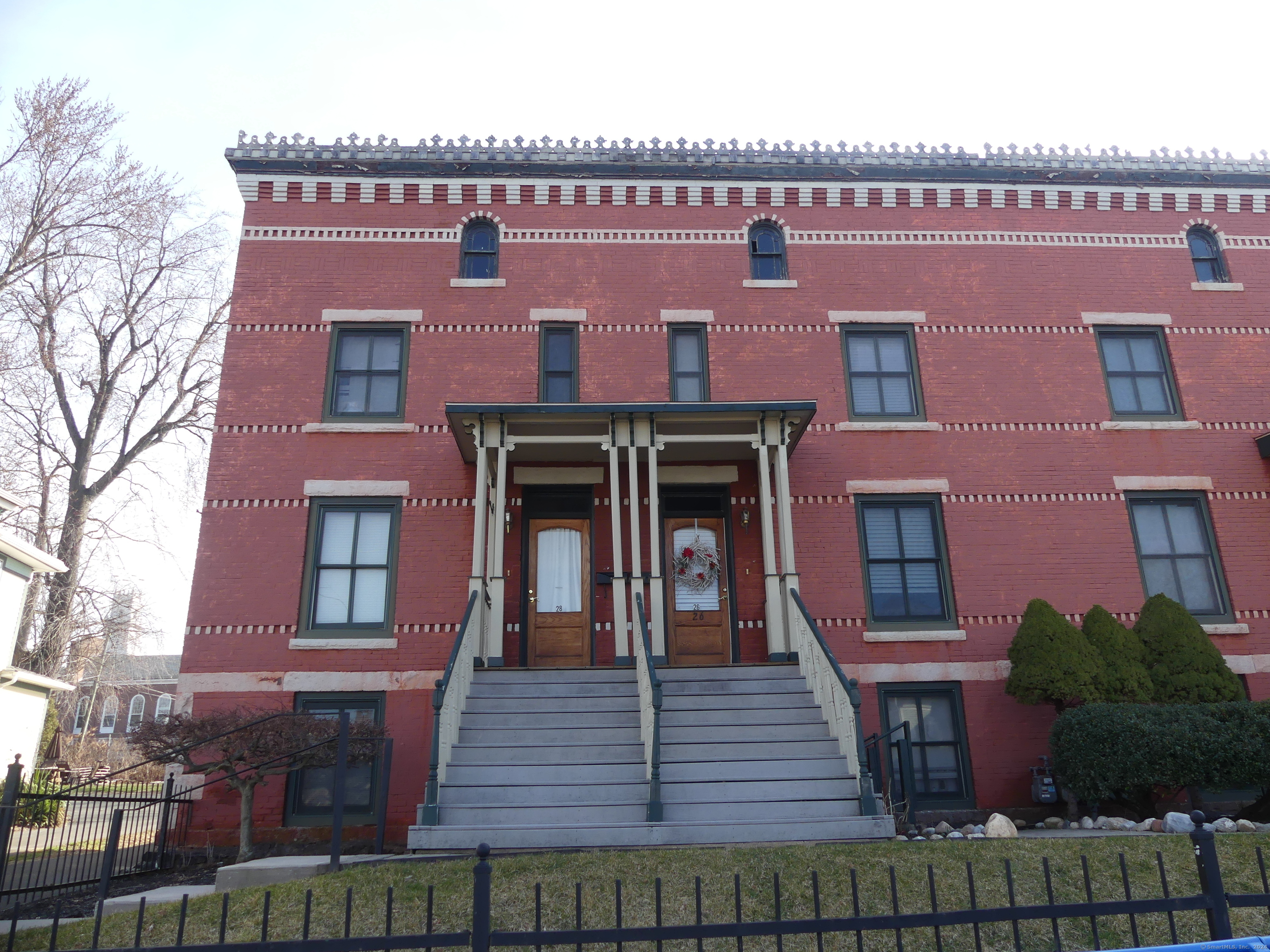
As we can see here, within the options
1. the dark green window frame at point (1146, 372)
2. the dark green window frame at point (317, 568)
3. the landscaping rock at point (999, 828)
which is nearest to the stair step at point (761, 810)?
the landscaping rock at point (999, 828)

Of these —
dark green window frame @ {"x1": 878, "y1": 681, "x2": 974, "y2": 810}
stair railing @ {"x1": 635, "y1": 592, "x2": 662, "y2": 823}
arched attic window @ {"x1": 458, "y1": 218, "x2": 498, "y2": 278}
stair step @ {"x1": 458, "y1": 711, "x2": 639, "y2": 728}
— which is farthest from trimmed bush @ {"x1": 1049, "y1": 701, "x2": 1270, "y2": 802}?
arched attic window @ {"x1": 458, "y1": 218, "x2": 498, "y2": 278}

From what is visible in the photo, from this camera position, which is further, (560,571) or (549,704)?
(560,571)

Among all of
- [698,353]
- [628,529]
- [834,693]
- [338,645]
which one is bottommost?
[834,693]

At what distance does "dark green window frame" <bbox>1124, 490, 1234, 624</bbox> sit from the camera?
44.5 ft

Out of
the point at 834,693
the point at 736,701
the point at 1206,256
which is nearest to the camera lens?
the point at 834,693

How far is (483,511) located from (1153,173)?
12696 mm

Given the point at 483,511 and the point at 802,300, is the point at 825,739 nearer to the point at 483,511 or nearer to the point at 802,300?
the point at 483,511

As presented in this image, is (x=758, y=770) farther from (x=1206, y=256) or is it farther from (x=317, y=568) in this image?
(x=1206, y=256)

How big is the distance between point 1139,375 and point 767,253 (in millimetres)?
6309

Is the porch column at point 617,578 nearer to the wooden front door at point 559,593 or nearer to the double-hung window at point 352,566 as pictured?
the wooden front door at point 559,593

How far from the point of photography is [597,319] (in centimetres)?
1486

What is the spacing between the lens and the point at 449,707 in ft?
32.4

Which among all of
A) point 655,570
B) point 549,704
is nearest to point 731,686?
point 655,570

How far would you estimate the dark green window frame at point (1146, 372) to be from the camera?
14.6 m
